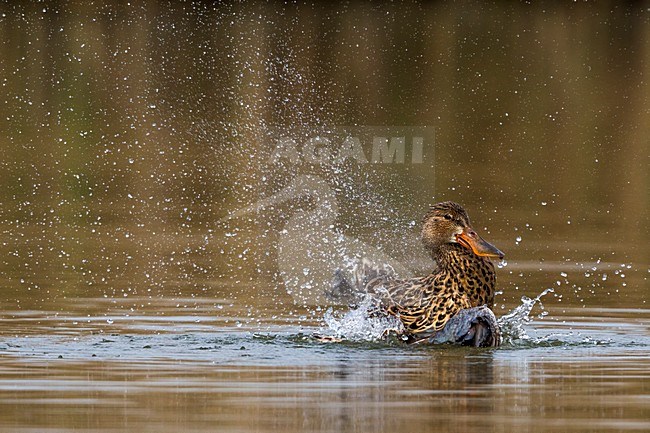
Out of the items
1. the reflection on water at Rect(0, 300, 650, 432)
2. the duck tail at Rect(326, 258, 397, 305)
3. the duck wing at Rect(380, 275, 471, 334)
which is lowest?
the reflection on water at Rect(0, 300, 650, 432)

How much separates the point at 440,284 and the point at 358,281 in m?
0.67

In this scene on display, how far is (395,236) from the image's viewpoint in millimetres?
14984

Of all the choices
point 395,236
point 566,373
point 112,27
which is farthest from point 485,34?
point 566,373

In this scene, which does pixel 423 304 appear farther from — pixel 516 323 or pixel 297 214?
pixel 297 214

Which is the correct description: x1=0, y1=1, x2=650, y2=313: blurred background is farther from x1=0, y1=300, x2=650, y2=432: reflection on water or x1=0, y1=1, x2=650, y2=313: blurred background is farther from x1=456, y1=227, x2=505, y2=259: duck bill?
x1=0, y1=300, x2=650, y2=432: reflection on water

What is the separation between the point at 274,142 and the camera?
21891 mm

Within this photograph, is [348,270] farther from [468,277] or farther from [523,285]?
[523,285]

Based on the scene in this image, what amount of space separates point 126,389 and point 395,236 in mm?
6027

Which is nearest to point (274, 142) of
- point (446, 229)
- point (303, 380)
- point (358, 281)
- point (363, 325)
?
point (358, 281)

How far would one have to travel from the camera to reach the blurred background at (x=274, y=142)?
1483 centimetres

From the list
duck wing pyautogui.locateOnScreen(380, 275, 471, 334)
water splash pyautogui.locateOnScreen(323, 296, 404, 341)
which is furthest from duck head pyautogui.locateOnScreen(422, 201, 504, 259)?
water splash pyautogui.locateOnScreen(323, 296, 404, 341)

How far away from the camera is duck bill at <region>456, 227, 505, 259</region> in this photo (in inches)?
470

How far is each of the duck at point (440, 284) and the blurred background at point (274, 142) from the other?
4.08ft

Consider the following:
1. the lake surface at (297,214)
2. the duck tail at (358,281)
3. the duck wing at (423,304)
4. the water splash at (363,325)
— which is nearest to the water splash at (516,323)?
the lake surface at (297,214)
